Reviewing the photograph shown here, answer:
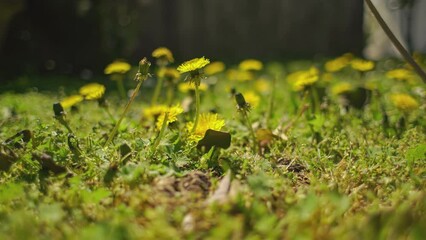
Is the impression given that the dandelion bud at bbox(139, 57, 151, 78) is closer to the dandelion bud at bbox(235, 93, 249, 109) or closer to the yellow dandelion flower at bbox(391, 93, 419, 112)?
the dandelion bud at bbox(235, 93, 249, 109)

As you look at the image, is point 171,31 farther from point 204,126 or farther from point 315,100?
point 204,126

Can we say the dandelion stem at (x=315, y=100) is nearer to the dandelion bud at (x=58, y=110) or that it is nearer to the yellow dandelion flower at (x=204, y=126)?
the yellow dandelion flower at (x=204, y=126)

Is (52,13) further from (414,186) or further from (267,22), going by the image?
(414,186)

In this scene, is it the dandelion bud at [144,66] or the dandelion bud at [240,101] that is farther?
the dandelion bud at [240,101]

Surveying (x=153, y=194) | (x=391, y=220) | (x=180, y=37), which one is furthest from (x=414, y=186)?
(x=180, y=37)

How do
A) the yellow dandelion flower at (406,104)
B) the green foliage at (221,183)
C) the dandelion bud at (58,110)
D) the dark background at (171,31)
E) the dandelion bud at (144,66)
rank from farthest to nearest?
the dark background at (171,31) → the yellow dandelion flower at (406,104) → the dandelion bud at (58,110) → the dandelion bud at (144,66) → the green foliage at (221,183)

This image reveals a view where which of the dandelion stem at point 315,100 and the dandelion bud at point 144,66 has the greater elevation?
the dandelion bud at point 144,66

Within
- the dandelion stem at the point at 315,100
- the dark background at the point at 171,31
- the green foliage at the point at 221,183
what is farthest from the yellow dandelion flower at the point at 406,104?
the dark background at the point at 171,31

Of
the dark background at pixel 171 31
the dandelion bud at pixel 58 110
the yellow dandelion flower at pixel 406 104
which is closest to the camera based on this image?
the dandelion bud at pixel 58 110

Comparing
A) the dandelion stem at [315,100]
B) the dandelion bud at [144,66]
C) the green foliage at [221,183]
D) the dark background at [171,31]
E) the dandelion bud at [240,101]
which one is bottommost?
the dark background at [171,31]
